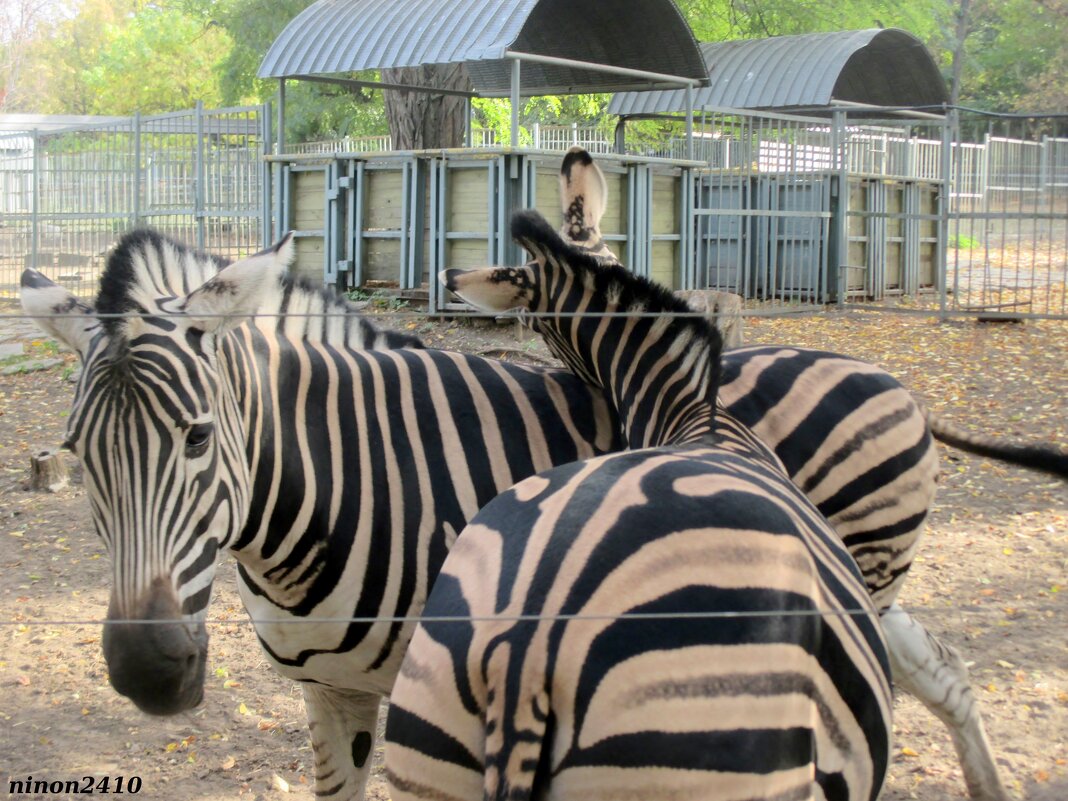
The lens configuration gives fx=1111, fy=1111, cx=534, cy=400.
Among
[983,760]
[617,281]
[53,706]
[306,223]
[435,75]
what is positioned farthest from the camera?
[435,75]

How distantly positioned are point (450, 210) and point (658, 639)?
9768 mm

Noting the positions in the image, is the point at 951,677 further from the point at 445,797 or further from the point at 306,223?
the point at 306,223

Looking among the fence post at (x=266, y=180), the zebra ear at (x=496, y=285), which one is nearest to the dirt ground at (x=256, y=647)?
the zebra ear at (x=496, y=285)

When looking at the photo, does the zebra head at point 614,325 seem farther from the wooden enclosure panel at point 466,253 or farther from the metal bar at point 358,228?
the metal bar at point 358,228

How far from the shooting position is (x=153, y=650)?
2156 mm

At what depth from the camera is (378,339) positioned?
10.5 feet

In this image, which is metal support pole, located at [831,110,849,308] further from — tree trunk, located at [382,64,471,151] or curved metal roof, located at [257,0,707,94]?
tree trunk, located at [382,64,471,151]

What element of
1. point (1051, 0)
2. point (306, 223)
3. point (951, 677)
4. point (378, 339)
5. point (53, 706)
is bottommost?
point (53, 706)

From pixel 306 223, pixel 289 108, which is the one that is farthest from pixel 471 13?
pixel 289 108

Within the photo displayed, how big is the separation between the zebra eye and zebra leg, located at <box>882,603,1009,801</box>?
2.15 m

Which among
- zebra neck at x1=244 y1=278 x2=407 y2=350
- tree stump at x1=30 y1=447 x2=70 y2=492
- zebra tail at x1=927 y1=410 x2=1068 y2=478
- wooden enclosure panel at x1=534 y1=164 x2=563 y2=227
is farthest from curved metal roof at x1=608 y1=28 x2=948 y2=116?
zebra neck at x1=244 y1=278 x2=407 y2=350

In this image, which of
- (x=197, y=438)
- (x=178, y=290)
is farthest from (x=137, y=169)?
(x=197, y=438)

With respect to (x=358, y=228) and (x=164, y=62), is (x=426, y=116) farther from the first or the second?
(x=164, y=62)

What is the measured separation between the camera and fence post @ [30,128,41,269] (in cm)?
1636
